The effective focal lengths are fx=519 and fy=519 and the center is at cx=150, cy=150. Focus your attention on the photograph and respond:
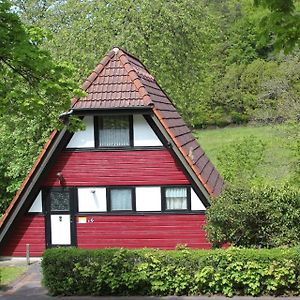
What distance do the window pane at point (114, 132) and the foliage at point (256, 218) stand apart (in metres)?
3.62

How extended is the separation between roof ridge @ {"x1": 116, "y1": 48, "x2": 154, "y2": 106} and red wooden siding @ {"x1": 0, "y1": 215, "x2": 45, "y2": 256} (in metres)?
4.94

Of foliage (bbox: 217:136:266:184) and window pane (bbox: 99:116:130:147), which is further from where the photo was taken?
foliage (bbox: 217:136:266:184)

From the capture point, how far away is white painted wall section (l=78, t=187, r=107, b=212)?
1587 cm

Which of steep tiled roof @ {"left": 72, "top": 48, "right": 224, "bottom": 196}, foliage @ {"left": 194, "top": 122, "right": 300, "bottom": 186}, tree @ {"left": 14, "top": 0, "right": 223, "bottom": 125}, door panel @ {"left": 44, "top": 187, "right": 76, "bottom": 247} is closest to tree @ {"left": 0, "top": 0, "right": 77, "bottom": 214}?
steep tiled roof @ {"left": 72, "top": 48, "right": 224, "bottom": 196}

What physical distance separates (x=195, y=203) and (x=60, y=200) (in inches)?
164

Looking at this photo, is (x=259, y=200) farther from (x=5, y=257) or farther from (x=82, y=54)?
(x=82, y=54)

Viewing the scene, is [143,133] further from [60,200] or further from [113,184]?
[60,200]

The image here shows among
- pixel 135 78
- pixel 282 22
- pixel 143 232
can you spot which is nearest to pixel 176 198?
pixel 143 232

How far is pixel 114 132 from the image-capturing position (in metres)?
15.7

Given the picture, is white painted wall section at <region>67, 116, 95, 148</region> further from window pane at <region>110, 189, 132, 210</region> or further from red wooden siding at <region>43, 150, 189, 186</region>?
window pane at <region>110, 189, 132, 210</region>

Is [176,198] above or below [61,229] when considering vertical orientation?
above

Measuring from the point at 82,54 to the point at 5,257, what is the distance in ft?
34.9

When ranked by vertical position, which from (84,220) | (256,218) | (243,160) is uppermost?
(243,160)

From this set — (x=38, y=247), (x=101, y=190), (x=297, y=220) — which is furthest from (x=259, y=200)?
(x=38, y=247)
